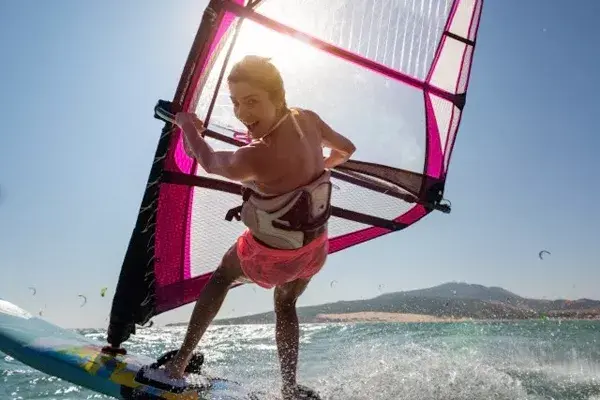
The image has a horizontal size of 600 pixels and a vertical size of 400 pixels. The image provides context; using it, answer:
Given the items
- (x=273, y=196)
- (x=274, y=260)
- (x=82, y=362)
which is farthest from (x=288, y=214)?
(x=82, y=362)

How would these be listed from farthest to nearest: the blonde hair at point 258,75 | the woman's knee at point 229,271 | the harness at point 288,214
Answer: the woman's knee at point 229,271
the harness at point 288,214
the blonde hair at point 258,75

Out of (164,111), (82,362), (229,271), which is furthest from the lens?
(82,362)

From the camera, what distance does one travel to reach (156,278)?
2.98m

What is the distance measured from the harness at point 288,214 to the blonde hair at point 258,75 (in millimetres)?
424

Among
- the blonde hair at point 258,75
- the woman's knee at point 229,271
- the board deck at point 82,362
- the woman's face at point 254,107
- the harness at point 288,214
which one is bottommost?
the board deck at point 82,362

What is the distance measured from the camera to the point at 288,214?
201cm

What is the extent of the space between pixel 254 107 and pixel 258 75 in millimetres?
129

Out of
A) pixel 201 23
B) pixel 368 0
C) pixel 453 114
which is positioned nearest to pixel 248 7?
pixel 201 23

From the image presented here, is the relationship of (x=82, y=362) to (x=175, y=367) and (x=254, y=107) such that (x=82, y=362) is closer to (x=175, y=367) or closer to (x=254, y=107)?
(x=175, y=367)

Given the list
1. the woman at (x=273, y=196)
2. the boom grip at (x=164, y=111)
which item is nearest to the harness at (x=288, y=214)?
the woman at (x=273, y=196)

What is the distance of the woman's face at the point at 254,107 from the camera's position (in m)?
1.87

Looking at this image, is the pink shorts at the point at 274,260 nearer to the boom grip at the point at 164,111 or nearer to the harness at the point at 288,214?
the harness at the point at 288,214

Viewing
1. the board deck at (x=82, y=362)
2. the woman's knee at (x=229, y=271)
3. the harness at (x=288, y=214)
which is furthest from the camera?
the board deck at (x=82, y=362)

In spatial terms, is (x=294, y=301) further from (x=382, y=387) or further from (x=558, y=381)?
(x=558, y=381)
